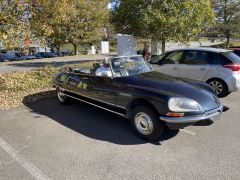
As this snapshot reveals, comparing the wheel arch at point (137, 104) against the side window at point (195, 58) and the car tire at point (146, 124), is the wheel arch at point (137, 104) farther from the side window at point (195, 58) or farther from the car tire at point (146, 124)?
the side window at point (195, 58)

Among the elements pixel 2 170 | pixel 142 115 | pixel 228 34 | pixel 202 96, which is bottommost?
pixel 2 170

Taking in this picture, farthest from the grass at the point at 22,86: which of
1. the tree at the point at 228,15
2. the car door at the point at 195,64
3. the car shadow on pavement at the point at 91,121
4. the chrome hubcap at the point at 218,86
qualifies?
the tree at the point at 228,15

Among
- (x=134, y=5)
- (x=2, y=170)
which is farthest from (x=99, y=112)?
(x=134, y=5)

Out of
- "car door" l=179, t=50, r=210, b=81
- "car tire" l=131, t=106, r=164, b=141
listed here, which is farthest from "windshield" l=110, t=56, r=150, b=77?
"car door" l=179, t=50, r=210, b=81

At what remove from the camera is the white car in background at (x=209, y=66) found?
6285 millimetres

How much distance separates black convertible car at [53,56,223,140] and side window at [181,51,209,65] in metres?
2.28

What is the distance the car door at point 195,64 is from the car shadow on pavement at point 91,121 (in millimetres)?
2947

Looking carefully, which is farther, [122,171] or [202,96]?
[202,96]

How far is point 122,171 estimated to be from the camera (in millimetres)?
3227

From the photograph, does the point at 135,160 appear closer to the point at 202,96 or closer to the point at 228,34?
the point at 202,96

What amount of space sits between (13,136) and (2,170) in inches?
50.3

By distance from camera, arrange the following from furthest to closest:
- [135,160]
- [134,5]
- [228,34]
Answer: [228,34] < [134,5] < [135,160]

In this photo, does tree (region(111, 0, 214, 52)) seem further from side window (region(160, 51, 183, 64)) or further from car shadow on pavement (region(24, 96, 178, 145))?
car shadow on pavement (region(24, 96, 178, 145))

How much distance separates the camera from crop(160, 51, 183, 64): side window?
7.21 meters
